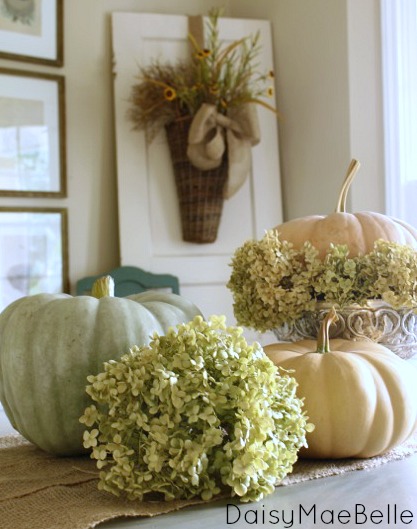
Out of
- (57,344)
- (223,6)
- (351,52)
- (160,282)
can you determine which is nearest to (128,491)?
(57,344)

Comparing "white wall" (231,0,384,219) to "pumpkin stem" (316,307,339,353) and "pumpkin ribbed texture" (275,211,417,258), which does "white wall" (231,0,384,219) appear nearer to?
"pumpkin ribbed texture" (275,211,417,258)

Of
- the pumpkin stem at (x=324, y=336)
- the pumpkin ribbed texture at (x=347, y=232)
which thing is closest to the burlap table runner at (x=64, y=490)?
the pumpkin stem at (x=324, y=336)

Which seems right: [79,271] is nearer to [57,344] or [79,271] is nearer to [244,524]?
[57,344]

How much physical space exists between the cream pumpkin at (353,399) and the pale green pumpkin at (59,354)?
0.69ft

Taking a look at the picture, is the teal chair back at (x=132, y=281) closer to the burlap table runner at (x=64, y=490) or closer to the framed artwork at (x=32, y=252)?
the framed artwork at (x=32, y=252)

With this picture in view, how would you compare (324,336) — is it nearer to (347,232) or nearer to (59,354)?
(347,232)

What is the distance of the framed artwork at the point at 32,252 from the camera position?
238 centimetres

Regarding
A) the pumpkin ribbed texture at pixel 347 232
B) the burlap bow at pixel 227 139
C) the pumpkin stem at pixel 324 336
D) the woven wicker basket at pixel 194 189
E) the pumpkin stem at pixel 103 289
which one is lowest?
the pumpkin stem at pixel 324 336

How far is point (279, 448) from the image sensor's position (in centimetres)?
72

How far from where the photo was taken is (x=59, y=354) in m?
0.88

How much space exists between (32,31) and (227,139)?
80cm

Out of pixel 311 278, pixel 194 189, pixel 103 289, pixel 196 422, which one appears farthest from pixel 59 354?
pixel 194 189

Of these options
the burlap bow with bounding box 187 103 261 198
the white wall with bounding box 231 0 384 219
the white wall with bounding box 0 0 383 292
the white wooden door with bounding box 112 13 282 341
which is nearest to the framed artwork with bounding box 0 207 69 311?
the white wall with bounding box 0 0 383 292

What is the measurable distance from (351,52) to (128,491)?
1912mm
